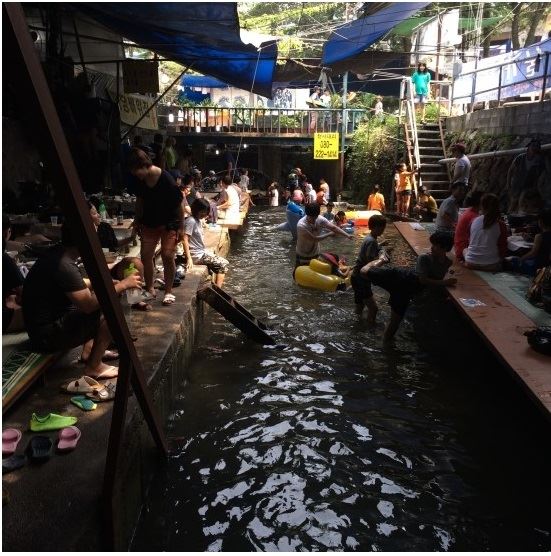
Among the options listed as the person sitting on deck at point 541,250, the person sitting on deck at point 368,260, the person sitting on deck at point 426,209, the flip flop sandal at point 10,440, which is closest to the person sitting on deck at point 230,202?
the person sitting on deck at point 426,209

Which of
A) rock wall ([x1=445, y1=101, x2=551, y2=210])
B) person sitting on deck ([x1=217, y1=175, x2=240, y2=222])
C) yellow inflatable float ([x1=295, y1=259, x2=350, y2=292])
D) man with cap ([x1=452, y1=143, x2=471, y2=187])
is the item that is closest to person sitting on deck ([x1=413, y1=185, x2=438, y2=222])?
rock wall ([x1=445, y1=101, x2=551, y2=210])

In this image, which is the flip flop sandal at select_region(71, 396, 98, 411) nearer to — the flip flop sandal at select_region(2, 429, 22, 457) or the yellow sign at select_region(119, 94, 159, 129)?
the flip flop sandal at select_region(2, 429, 22, 457)

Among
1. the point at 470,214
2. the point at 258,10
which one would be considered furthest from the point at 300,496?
the point at 258,10

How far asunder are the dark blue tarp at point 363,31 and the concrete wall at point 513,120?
338 cm

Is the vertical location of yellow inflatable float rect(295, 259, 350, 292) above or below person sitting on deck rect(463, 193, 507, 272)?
below

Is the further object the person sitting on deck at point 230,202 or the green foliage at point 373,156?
the green foliage at point 373,156

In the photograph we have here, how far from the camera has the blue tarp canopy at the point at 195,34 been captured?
6.97m

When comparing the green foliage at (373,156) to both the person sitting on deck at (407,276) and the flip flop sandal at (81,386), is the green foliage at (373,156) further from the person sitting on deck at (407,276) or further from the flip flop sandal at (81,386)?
the flip flop sandal at (81,386)

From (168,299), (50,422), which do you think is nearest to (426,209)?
(168,299)

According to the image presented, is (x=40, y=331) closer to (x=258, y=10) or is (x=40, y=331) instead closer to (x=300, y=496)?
(x=300, y=496)

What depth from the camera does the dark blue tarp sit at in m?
12.4

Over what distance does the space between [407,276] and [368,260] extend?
0.86m

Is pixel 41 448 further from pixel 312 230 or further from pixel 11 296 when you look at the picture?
pixel 312 230

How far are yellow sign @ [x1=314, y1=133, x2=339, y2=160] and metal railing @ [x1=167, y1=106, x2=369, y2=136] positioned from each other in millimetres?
1760
